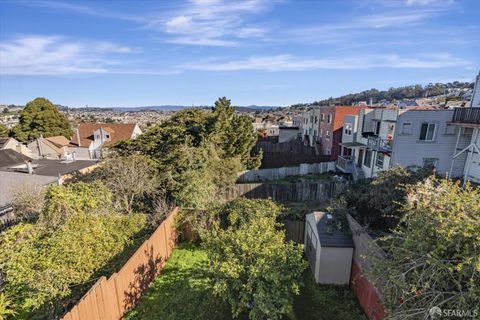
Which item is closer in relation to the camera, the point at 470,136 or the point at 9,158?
the point at 470,136

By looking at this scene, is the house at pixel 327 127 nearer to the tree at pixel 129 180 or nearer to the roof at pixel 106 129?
the tree at pixel 129 180

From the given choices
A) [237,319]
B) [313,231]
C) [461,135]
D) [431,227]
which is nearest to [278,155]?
[461,135]

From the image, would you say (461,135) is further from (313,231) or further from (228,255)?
(228,255)

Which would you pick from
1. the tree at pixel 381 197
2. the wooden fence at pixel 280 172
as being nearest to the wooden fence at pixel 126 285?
the tree at pixel 381 197

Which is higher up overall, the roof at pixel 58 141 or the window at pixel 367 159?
the window at pixel 367 159

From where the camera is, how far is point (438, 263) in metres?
4.33

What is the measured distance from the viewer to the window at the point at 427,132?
714 inches

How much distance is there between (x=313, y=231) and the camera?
10.8m

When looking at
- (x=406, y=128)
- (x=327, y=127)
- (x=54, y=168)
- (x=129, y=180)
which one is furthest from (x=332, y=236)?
(x=327, y=127)

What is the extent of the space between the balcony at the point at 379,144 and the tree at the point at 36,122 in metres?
46.1

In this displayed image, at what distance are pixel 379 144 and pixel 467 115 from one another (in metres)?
5.44

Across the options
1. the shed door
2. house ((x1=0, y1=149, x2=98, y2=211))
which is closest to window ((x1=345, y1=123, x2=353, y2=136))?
the shed door

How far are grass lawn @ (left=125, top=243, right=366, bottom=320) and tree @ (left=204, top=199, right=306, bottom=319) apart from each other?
2.59 ft

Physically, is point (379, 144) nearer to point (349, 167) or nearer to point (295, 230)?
point (349, 167)
